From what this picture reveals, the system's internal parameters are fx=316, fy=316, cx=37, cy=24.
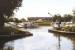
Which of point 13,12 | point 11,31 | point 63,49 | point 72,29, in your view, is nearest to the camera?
point 63,49

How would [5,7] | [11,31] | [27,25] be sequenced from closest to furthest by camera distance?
1. [5,7]
2. [11,31]
3. [27,25]

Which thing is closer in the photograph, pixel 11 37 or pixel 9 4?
pixel 9 4

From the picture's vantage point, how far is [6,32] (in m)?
34.7

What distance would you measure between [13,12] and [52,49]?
726cm

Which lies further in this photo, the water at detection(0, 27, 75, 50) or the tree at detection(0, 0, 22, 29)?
the tree at detection(0, 0, 22, 29)

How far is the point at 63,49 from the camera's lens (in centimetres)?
2417

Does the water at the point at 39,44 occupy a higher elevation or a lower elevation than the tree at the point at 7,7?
lower

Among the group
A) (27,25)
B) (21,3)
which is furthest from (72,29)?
(27,25)

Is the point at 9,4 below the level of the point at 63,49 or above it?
above

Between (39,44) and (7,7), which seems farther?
(39,44)

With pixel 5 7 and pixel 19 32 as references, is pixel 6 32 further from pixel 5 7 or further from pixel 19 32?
pixel 5 7

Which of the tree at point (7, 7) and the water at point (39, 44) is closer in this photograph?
the water at point (39, 44)

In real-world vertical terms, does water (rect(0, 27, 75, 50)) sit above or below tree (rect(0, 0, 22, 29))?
below

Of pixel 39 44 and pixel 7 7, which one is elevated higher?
pixel 7 7
